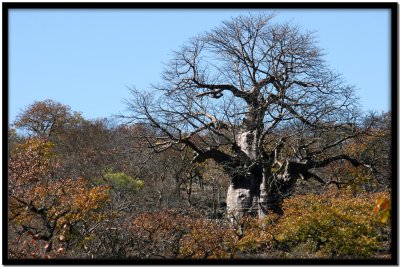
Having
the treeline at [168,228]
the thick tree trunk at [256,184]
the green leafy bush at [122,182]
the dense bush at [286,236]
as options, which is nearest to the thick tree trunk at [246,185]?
the thick tree trunk at [256,184]

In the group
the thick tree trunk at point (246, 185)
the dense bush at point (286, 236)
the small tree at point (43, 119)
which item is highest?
the small tree at point (43, 119)

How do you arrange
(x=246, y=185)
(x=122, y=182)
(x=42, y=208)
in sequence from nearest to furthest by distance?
(x=42, y=208) < (x=246, y=185) < (x=122, y=182)

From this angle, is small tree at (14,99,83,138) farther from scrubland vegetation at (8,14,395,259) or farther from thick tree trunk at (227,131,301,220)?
thick tree trunk at (227,131,301,220)

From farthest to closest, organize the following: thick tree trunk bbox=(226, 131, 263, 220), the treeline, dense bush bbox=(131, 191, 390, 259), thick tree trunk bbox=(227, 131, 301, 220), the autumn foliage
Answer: thick tree trunk bbox=(226, 131, 263, 220) < thick tree trunk bbox=(227, 131, 301, 220) < dense bush bbox=(131, 191, 390, 259) < the treeline < the autumn foliage

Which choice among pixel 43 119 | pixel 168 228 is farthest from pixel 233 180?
pixel 43 119

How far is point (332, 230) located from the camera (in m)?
8.63

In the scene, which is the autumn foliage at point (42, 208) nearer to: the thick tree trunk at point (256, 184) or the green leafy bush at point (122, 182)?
the thick tree trunk at point (256, 184)

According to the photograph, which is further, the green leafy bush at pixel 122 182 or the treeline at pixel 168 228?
the green leafy bush at pixel 122 182

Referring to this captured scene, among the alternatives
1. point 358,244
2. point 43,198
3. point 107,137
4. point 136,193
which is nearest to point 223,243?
point 358,244

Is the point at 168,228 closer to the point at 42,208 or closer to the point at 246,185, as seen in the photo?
the point at 42,208

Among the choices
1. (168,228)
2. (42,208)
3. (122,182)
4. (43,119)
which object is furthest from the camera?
(43,119)

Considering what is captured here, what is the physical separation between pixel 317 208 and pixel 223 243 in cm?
151

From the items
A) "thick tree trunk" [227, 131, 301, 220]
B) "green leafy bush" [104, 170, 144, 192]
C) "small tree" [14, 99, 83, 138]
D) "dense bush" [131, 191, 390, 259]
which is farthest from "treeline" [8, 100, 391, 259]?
"small tree" [14, 99, 83, 138]

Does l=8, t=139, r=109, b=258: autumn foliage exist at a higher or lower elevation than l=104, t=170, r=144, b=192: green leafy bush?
lower
